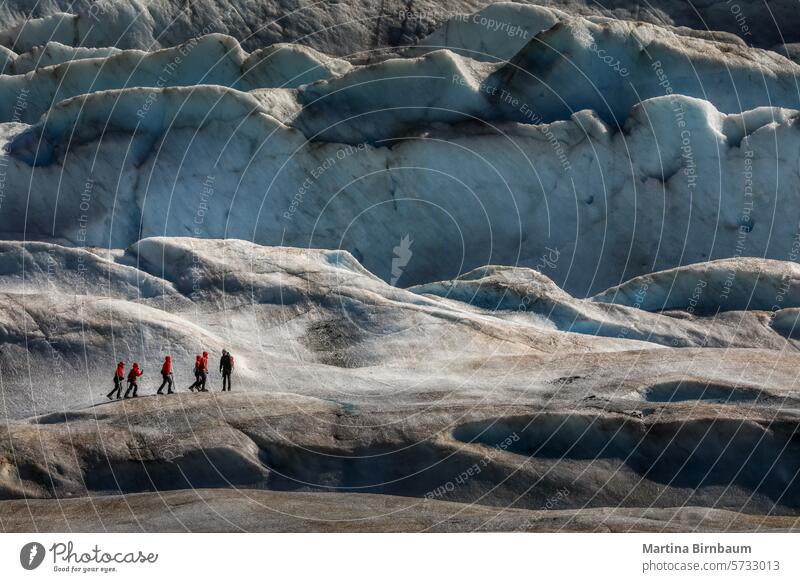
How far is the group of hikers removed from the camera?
31656mm

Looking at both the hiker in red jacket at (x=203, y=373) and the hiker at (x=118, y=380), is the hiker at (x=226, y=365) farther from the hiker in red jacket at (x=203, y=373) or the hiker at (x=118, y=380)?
the hiker at (x=118, y=380)

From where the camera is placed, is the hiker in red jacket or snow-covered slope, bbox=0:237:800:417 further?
snow-covered slope, bbox=0:237:800:417

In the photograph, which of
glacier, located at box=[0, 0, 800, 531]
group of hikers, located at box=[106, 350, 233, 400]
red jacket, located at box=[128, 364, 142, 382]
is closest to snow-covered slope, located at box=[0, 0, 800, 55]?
glacier, located at box=[0, 0, 800, 531]

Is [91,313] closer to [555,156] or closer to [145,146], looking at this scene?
[145,146]

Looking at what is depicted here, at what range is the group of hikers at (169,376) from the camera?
104 ft

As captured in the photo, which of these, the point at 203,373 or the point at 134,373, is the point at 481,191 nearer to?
the point at 203,373

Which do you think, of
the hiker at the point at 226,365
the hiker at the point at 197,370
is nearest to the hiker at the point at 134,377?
the hiker at the point at 197,370

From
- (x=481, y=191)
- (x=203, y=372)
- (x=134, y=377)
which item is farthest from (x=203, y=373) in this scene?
(x=481, y=191)

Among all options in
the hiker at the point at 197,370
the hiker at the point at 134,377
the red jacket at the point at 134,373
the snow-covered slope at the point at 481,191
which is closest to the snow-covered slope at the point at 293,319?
the hiker at the point at 134,377

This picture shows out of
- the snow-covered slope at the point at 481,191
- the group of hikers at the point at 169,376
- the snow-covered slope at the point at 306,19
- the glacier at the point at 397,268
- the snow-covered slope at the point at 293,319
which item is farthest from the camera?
the snow-covered slope at the point at 306,19

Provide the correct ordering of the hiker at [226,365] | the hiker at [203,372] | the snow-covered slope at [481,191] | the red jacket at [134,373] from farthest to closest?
1. the snow-covered slope at [481,191]
2. the hiker at [226,365]
3. the hiker at [203,372]
4. the red jacket at [134,373]

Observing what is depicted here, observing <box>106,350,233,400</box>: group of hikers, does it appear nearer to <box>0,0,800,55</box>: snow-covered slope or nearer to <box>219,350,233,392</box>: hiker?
<box>219,350,233,392</box>: hiker

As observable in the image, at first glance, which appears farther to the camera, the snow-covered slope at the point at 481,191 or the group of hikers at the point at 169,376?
the snow-covered slope at the point at 481,191

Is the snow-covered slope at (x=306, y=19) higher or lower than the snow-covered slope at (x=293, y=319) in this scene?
higher
